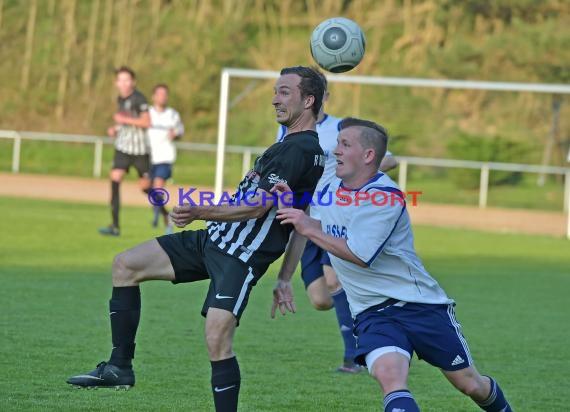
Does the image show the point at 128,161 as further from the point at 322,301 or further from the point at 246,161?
the point at 246,161

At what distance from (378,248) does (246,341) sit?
11.5ft

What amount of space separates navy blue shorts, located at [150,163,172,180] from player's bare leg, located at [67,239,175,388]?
35.6ft

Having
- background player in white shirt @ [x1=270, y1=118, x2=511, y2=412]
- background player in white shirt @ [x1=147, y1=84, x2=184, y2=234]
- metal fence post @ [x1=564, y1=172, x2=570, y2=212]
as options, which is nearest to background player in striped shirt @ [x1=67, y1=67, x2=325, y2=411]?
background player in white shirt @ [x1=270, y1=118, x2=511, y2=412]

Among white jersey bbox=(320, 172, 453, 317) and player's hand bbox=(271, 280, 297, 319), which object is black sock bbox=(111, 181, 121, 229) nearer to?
player's hand bbox=(271, 280, 297, 319)

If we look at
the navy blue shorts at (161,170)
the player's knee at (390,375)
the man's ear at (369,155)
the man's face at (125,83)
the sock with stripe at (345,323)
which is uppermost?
the man's face at (125,83)

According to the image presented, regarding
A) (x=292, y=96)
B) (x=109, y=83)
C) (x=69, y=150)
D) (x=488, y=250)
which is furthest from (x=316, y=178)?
(x=109, y=83)

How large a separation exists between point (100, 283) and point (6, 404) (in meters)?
5.04

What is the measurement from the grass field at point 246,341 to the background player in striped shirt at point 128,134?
1.35m

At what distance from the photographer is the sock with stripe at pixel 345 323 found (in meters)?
7.34

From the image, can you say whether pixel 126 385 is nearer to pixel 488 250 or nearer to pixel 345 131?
pixel 345 131

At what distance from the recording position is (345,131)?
509 centimetres

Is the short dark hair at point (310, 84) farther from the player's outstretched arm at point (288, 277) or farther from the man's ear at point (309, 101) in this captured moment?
the player's outstretched arm at point (288, 277)

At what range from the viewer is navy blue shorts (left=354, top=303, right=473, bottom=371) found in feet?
16.4

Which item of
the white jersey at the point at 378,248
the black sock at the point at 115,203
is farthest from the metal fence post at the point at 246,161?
the white jersey at the point at 378,248
